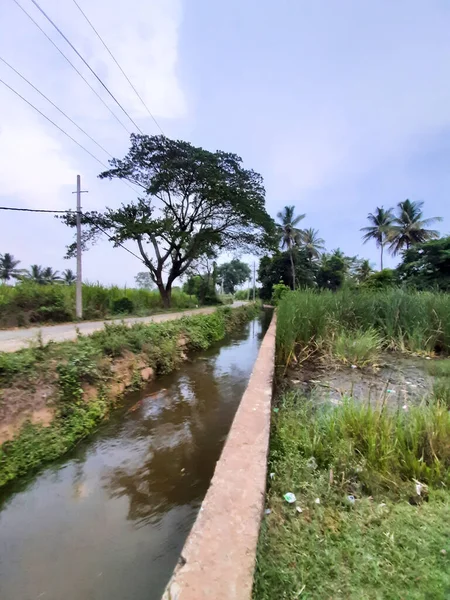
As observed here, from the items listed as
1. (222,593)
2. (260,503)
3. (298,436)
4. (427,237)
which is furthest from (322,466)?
(427,237)

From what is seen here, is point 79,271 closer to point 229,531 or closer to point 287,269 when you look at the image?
point 229,531

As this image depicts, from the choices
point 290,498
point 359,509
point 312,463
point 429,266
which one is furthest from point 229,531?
point 429,266

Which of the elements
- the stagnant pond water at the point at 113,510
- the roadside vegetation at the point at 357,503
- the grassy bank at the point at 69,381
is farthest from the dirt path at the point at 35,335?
the roadside vegetation at the point at 357,503

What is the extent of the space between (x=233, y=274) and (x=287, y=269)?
26.7 metres

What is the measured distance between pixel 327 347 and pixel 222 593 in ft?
17.6

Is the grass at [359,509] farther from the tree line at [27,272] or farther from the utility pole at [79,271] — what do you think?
the tree line at [27,272]

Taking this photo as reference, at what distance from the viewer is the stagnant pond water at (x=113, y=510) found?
182cm

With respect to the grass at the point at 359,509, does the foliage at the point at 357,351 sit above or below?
above

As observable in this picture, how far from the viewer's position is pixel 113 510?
2.44 meters

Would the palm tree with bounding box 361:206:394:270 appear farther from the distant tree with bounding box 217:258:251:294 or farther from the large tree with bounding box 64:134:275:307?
the distant tree with bounding box 217:258:251:294

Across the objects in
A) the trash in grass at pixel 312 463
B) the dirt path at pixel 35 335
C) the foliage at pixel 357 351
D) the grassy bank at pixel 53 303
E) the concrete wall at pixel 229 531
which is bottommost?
the trash in grass at pixel 312 463

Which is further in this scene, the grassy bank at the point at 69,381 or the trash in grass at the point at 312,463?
the grassy bank at the point at 69,381

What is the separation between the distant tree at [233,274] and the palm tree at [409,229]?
35.2 metres

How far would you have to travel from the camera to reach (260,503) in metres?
1.61
